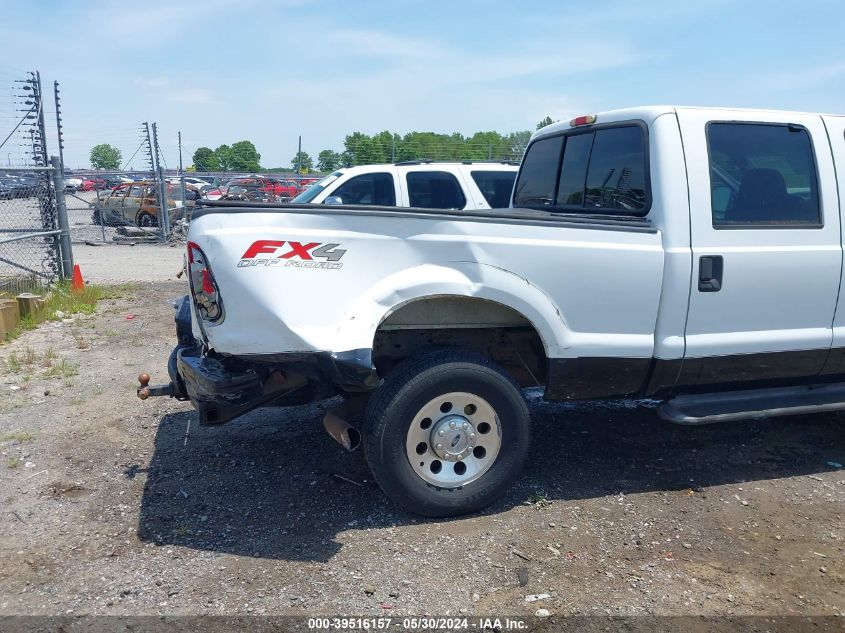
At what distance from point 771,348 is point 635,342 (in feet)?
3.05

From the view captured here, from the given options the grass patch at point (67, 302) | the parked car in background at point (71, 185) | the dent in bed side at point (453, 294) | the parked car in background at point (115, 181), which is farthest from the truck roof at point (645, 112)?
the parked car in background at point (115, 181)

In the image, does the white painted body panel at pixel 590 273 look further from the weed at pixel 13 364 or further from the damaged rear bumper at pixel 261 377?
the weed at pixel 13 364

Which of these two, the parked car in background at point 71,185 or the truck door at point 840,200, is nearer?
the truck door at point 840,200

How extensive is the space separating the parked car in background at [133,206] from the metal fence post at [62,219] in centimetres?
995

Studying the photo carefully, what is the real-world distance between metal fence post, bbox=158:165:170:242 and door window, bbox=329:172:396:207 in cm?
1010

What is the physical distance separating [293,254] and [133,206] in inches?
749

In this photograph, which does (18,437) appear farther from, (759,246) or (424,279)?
(759,246)

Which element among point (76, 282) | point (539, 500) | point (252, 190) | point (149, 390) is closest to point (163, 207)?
point (252, 190)

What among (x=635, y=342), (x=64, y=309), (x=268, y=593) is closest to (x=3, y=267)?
(x=64, y=309)

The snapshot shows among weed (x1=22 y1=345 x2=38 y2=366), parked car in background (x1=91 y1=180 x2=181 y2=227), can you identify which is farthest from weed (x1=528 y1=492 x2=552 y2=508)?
parked car in background (x1=91 y1=180 x2=181 y2=227)

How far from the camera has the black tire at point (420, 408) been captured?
359cm

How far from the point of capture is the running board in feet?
13.4

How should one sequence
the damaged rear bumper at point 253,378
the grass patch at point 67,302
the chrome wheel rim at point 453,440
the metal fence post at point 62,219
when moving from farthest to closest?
the metal fence post at point 62,219 < the grass patch at point 67,302 < the chrome wheel rim at point 453,440 < the damaged rear bumper at point 253,378

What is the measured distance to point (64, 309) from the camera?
8750 millimetres
